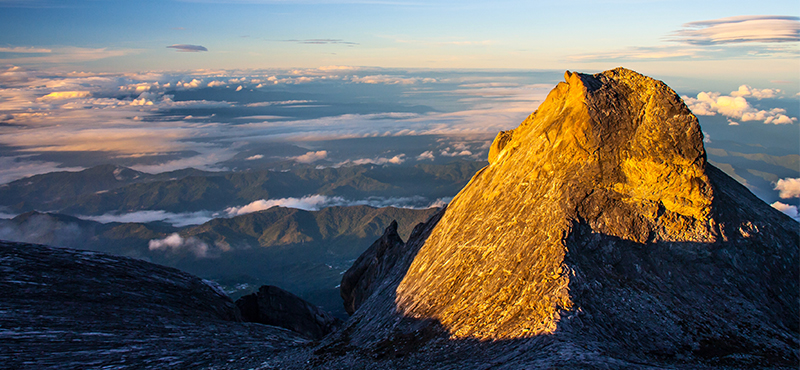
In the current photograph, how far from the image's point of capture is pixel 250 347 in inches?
1524

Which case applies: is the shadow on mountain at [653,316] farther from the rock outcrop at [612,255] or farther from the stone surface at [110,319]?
the stone surface at [110,319]

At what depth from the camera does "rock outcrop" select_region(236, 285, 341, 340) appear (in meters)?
62.1

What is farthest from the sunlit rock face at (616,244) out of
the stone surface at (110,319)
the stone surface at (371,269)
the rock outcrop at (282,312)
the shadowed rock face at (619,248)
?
the rock outcrop at (282,312)

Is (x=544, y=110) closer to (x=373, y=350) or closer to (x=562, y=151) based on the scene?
(x=562, y=151)

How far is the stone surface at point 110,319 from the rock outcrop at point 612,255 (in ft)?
39.5

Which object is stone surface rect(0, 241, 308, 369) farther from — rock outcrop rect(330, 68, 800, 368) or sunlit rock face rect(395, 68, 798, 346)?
sunlit rock face rect(395, 68, 798, 346)

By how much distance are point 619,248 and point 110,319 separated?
4182cm

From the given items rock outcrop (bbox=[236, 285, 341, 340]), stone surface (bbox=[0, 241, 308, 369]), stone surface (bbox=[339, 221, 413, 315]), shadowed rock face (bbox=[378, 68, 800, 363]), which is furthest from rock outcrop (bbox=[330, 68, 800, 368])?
rock outcrop (bbox=[236, 285, 341, 340])

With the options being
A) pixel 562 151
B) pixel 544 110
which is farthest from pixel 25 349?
pixel 544 110

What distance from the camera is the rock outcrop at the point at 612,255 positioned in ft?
89.9

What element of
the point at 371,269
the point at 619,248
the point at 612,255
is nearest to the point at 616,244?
the point at 619,248

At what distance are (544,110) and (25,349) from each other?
149 ft

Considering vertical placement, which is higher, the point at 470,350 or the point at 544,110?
the point at 544,110

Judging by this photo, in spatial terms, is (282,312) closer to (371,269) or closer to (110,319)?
(371,269)
